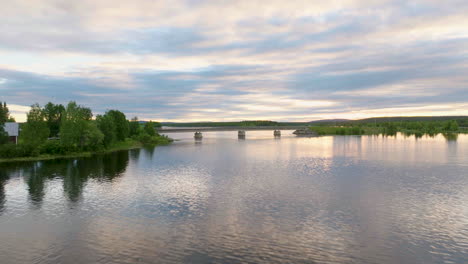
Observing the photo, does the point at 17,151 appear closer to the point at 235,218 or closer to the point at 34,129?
the point at 34,129

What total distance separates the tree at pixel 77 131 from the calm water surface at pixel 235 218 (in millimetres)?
44552

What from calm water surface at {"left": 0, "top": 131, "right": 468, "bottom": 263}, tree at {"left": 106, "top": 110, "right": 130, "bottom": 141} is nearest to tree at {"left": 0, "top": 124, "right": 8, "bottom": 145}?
calm water surface at {"left": 0, "top": 131, "right": 468, "bottom": 263}

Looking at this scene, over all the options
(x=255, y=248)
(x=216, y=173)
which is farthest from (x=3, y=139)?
(x=255, y=248)

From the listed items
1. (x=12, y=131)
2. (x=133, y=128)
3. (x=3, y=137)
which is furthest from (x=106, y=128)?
(x=133, y=128)

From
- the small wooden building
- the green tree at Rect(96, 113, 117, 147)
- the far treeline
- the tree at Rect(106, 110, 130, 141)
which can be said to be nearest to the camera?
the far treeline

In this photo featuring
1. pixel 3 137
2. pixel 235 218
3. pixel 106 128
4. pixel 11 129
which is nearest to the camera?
pixel 235 218

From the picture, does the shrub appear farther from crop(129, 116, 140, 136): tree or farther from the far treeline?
crop(129, 116, 140, 136): tree

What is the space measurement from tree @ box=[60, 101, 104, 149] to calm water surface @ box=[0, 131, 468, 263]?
146 ft

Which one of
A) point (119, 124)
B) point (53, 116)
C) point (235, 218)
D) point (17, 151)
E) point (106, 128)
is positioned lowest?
point (235, 218)

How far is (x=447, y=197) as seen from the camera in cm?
4772

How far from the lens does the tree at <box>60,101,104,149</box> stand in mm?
110438

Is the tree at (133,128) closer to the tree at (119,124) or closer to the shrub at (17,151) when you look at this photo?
the tree at (119,124)

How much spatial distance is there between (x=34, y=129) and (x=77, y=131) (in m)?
15.5

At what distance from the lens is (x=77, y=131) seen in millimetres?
111562
